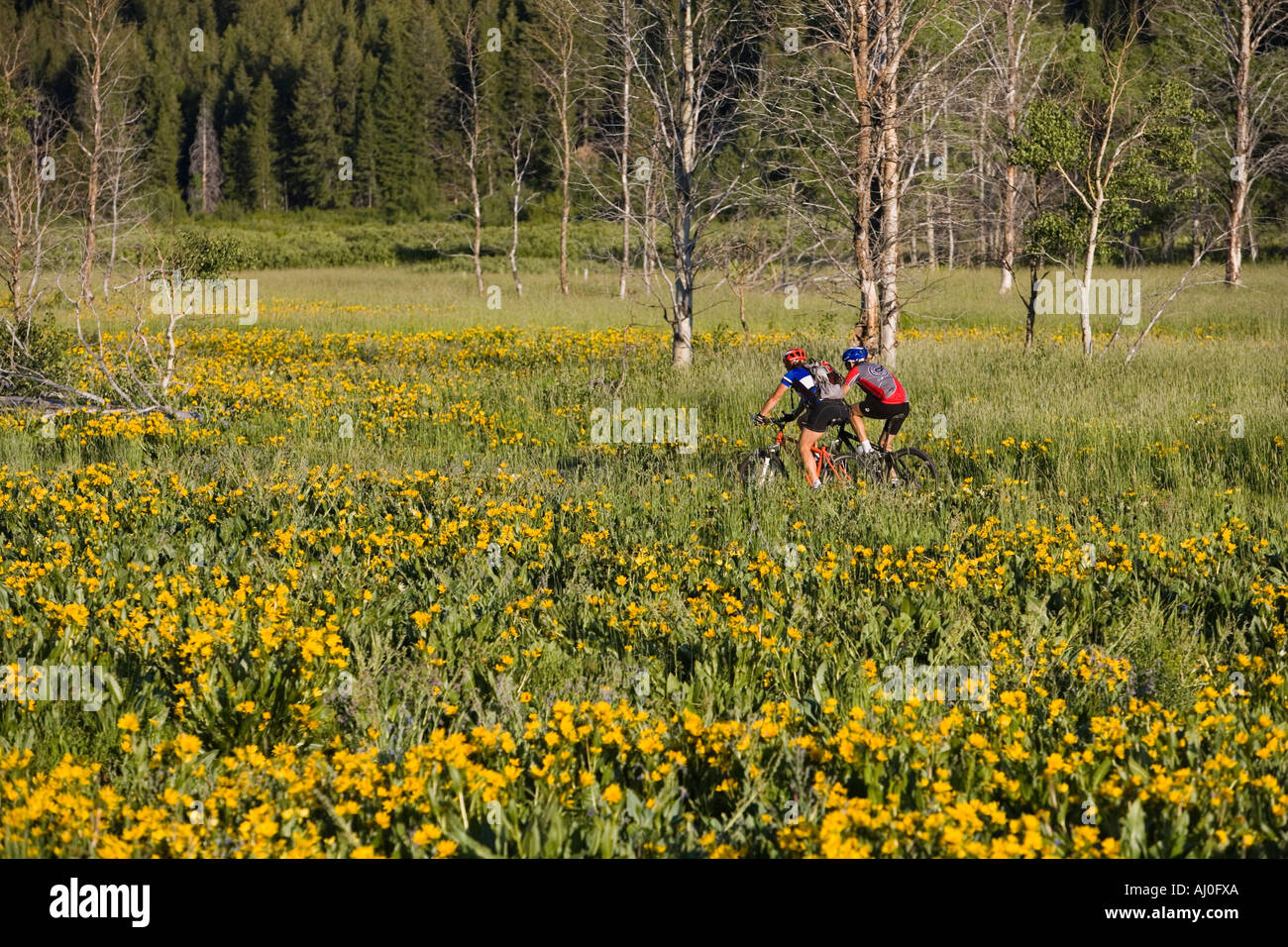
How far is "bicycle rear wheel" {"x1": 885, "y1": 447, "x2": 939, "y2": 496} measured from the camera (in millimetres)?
9195

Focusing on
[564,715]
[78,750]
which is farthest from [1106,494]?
[78,750]

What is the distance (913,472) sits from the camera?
9547 mm

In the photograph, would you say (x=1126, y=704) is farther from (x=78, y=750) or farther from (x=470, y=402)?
(x=470, y=402)

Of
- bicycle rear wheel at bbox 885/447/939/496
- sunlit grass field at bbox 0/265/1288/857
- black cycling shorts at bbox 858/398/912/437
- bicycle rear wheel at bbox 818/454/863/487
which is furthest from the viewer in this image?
black cycling shorts at bbox 858/398/912/437

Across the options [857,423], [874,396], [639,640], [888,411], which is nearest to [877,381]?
[874,396]

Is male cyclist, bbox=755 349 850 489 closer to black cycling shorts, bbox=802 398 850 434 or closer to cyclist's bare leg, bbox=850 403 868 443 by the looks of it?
Result: black cycling shorts, bbox=802 398 850 434

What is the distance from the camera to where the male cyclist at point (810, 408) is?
9.20 m

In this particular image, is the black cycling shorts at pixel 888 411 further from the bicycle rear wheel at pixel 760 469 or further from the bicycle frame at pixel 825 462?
the bicycle rear wheel at pixel 760 469

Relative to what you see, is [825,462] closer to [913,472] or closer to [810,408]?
[810,408]

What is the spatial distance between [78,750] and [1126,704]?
4314 millimetres

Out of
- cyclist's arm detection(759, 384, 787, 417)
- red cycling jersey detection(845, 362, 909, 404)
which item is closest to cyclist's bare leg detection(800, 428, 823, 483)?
cyclist's arm detection(759, 384, 787, 417)

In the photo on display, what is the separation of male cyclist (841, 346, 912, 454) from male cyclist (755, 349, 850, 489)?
0.66 ft

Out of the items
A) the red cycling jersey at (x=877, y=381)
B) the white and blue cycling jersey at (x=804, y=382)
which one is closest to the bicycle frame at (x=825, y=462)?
the white and blue cycling jersey at (x=804, y=382)

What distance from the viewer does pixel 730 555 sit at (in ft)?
22.0
